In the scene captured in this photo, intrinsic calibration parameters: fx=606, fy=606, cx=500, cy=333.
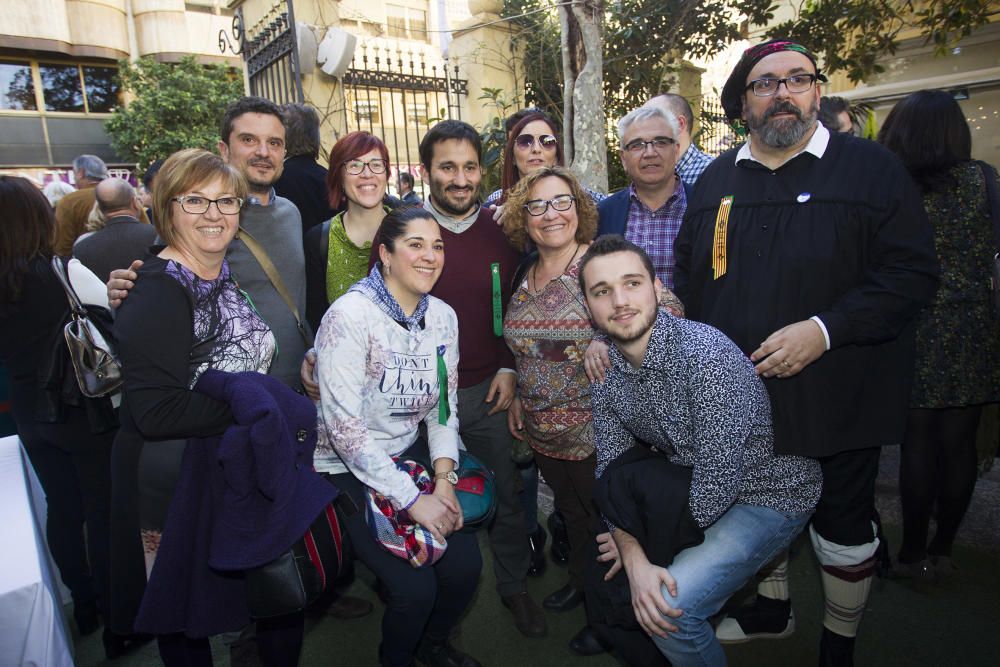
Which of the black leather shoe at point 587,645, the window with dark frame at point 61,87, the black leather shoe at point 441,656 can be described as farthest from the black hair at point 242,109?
the window with dark frame at point 61,87

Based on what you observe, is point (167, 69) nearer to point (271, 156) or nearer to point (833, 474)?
point (271, 156)

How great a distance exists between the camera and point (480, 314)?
2.86m

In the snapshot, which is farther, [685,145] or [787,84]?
[685,145]

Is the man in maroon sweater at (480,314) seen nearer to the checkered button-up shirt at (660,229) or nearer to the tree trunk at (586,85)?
the checkered button-up shirt at (660,229)

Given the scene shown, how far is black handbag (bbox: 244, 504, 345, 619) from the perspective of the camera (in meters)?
1.91

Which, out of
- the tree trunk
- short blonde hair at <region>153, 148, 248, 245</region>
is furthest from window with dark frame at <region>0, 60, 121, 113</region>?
short blonde hair at <region>153, 148, 248, 245</region>

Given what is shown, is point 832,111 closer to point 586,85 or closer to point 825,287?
point 825,287

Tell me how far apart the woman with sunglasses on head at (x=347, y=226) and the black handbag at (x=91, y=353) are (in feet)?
2.85

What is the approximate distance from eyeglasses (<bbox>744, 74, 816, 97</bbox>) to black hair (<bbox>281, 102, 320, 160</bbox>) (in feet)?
8.85

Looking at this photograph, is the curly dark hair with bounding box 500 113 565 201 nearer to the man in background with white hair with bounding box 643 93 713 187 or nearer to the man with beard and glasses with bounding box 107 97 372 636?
the man in background with white hair with bounding box 643 93 713 187

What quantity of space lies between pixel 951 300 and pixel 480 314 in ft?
7.08

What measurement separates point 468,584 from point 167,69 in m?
21.2

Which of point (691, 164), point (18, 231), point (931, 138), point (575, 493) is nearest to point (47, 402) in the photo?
point (18, 231)

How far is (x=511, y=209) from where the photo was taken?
2.75 metres
